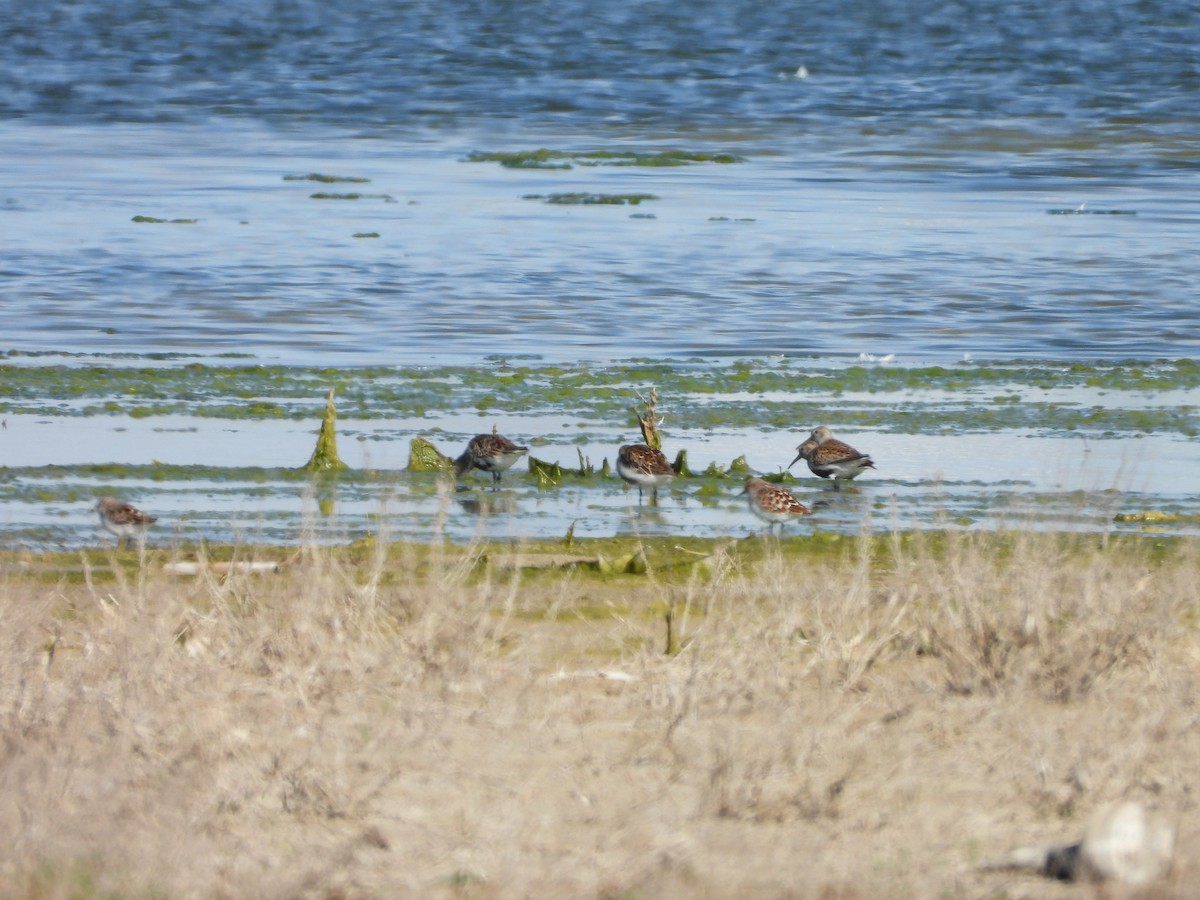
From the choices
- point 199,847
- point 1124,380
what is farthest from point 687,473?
point 199,847

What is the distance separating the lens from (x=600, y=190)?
29938mm

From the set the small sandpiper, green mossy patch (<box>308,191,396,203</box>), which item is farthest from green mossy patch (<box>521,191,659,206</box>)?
the small sandpiper

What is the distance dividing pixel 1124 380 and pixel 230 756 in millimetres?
10648

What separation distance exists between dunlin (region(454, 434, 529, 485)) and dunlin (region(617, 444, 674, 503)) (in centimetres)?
61

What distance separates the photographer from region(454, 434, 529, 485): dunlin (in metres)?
12.4

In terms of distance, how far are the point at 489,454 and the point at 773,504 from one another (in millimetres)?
1733

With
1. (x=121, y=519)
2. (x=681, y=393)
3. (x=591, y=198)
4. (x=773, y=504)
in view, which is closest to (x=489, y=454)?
(x=773, y=504)

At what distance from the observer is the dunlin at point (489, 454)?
12.4m

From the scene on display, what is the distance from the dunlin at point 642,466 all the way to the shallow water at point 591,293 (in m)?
0.18

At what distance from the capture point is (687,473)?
506 inches

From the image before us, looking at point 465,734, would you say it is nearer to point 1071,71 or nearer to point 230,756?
point 230,756

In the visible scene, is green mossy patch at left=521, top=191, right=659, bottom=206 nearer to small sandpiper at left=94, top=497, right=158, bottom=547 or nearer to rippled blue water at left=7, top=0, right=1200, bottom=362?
rippled blue water at left=7, top=0, right=1200, bottom=362

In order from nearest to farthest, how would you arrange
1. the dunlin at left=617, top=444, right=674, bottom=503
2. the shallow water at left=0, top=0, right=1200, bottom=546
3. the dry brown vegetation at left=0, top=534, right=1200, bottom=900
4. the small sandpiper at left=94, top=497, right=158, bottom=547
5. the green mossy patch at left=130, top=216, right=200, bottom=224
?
the dry brown vegetation at left=0, top=534, right=1200, bottom=900 < the small sandpiper at left=94, top=497, right=158, bottom=547 < the dunlin at left=617, top=444, right=674, bottom=503 < the shallow water at left=0, top=0, right=1200, bottom=546 < the green mossy patch at left=130, top=216, right=200, bottom=224

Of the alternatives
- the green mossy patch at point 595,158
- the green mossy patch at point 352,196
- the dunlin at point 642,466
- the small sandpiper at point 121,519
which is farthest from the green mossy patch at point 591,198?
the small sandpiper at point 121,519
